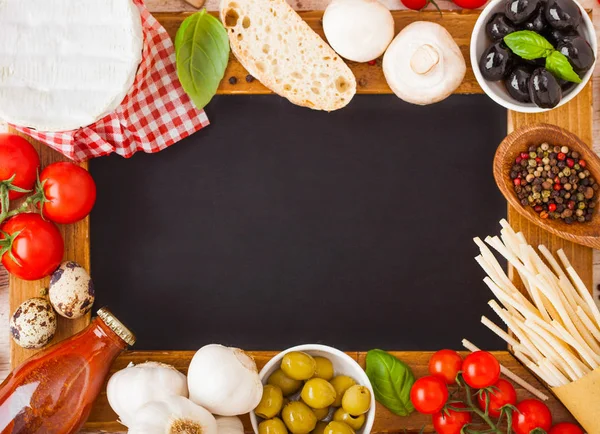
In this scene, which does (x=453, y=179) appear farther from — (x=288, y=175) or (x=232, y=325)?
(x=232, y=325)

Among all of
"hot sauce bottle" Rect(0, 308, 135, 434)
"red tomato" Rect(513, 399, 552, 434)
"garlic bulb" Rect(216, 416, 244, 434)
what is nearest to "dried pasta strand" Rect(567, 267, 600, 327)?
"red tomato" Rect(513, 399, 552, 434)

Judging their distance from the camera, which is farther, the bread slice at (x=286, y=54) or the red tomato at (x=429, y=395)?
the bread slice at (x=286, y=54)

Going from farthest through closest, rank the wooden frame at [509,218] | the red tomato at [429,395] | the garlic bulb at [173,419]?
the wooden frame at [509,218]
the red tomato at [429,395]
the garlic bulb at [173,419]

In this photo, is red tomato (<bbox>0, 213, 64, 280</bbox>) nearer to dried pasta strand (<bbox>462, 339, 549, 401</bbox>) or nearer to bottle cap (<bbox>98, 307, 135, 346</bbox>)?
bottle cap (<bbox>98, 307, 135, 346</bbox>)

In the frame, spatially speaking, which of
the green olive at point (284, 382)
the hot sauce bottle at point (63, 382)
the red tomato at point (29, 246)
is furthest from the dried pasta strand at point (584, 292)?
the red tomato at point (29, 246)

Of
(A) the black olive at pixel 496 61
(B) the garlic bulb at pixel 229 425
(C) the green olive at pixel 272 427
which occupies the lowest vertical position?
(B) the garlic bulb at pixel 229 425

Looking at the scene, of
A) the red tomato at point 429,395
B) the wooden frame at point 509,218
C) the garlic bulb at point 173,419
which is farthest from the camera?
the wooden frame at point 509,218

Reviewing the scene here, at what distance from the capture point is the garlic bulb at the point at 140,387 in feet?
3.13

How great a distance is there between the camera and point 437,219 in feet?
3.66

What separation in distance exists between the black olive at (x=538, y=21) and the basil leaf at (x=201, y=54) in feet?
1.62

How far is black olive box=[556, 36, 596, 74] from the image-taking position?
0.96 meters

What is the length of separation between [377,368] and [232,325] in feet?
0.88

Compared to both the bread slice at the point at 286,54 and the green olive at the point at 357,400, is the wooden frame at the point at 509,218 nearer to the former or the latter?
the bread slice at the point at 286,54

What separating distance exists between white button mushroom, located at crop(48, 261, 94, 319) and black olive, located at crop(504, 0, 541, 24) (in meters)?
0.82
